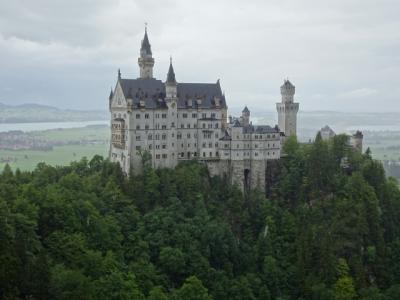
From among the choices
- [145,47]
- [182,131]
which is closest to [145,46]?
[145,47]

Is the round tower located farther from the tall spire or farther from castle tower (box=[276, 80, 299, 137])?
the tall spire

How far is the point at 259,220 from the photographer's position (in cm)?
9669

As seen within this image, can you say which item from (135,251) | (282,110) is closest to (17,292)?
(135,251)

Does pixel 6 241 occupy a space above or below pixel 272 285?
above

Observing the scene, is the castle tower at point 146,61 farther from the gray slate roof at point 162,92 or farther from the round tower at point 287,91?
the round tower at point 287,91

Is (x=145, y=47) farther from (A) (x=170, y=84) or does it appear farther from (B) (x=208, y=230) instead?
(B) (x=208, y=230)

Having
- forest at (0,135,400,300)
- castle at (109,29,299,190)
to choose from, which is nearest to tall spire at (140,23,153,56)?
castle at (109,29,299,190)

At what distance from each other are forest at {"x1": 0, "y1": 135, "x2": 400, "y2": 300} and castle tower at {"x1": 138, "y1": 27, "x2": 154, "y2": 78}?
18.9 m

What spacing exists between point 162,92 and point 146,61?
9.55 meters

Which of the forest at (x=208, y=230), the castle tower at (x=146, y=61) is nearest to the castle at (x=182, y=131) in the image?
the castle tower at (x=146, y=61)

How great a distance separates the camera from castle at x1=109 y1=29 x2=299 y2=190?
3866 inches

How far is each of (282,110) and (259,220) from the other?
108 ft

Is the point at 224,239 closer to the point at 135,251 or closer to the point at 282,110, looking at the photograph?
the point at 135,251

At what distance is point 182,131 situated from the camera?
103 metres
